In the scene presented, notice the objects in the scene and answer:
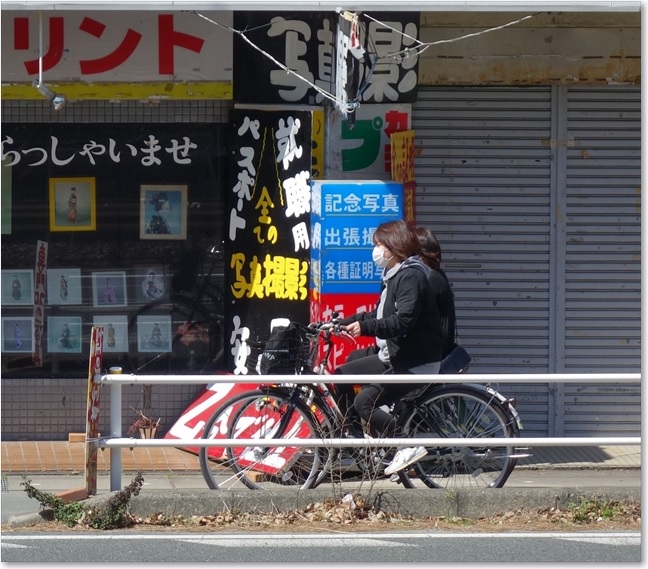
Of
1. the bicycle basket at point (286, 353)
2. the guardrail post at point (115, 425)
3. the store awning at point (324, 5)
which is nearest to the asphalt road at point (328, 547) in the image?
the guardrail post at point (115, 425)

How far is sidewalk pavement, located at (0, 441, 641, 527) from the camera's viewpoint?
6863mm

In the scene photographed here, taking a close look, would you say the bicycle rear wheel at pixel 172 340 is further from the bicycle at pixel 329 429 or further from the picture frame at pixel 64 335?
the bicycle at pixel 329 429

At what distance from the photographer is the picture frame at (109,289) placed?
977cm

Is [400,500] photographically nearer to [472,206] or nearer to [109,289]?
[472,206]

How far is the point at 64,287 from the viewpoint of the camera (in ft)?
32.1

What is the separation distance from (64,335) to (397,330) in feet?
12.8

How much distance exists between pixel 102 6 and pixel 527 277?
14.6 feet

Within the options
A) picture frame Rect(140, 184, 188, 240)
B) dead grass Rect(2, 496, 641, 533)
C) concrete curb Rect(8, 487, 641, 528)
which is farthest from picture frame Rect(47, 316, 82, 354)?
dead grass Rect(2, 496, 641, 533)

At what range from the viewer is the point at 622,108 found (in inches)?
384

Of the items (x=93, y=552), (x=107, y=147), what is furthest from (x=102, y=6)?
(x=93, y=552)

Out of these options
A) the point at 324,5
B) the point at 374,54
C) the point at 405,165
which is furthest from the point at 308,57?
the point at 405,165

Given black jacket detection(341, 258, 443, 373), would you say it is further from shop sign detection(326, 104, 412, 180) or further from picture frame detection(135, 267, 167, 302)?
picture frame detection(135, 267, 167, 302)

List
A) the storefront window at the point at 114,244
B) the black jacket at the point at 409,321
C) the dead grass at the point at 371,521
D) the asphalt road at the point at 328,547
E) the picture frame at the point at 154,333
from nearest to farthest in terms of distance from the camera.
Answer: the asphalt road at the point at 328,547 → the dead grass at the point at 371,521 → the black jacket at the point at 409,321 → the storefront window at the point at 114,244 → the picture frame at the point at 154,333

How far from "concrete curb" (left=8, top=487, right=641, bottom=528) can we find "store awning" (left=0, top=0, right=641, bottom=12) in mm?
3653
